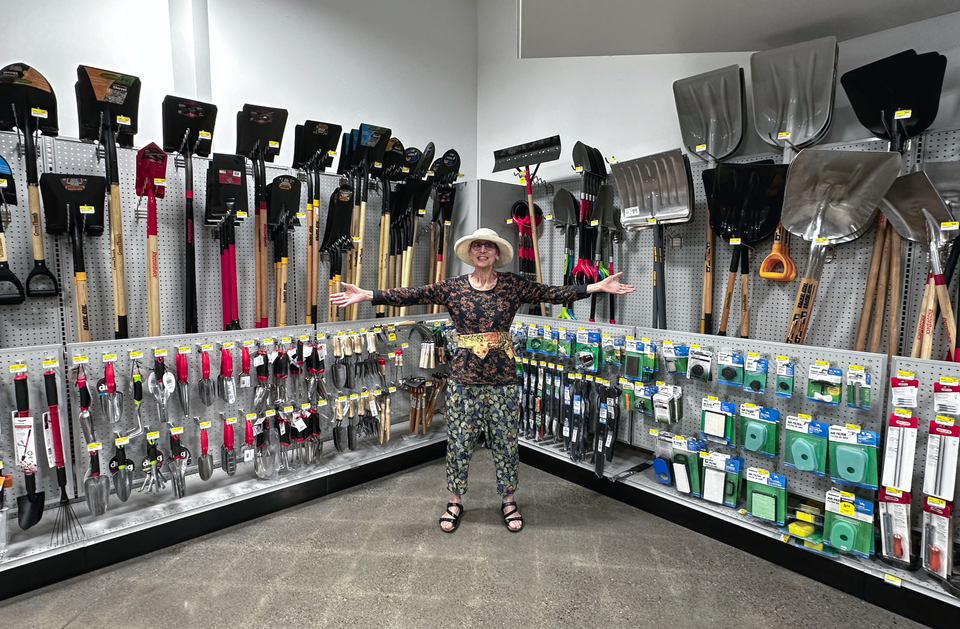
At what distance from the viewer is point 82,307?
248cm

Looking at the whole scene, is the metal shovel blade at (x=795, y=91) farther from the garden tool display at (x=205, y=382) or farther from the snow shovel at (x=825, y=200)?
the garden tool display at (x=205, y=382)

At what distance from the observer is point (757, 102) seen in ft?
9.07

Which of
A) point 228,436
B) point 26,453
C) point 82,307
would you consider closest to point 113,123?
point 82,307

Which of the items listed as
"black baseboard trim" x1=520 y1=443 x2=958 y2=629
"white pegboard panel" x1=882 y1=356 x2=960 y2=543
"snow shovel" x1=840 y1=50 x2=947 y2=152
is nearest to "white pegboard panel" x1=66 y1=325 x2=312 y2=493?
"black baseboard trim" x1=520 y1=443 x2=958 y2=629

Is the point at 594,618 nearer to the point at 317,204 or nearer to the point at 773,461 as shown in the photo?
the point at 773,461

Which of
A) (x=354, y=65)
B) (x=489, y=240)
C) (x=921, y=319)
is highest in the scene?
(x=354, y=65)

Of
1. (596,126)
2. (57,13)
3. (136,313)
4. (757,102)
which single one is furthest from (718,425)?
(57,13)

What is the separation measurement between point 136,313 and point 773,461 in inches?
148

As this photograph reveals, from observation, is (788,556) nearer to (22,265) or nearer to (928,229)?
(928,229)

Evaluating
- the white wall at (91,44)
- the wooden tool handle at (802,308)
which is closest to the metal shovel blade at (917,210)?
the wooden tool handle at (802,308)

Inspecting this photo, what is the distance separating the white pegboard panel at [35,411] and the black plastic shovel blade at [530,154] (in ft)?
9.72

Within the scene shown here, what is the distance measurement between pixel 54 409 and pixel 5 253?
78cm

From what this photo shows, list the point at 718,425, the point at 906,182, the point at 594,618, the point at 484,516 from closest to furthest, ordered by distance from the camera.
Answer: the point at 594,618
the point at 906,182
the point at 718,425
the point at 484,516

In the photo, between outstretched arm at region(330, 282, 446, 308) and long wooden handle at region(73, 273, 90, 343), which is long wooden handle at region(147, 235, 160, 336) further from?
outstretched arm at region(330, 282, 446, 308)
